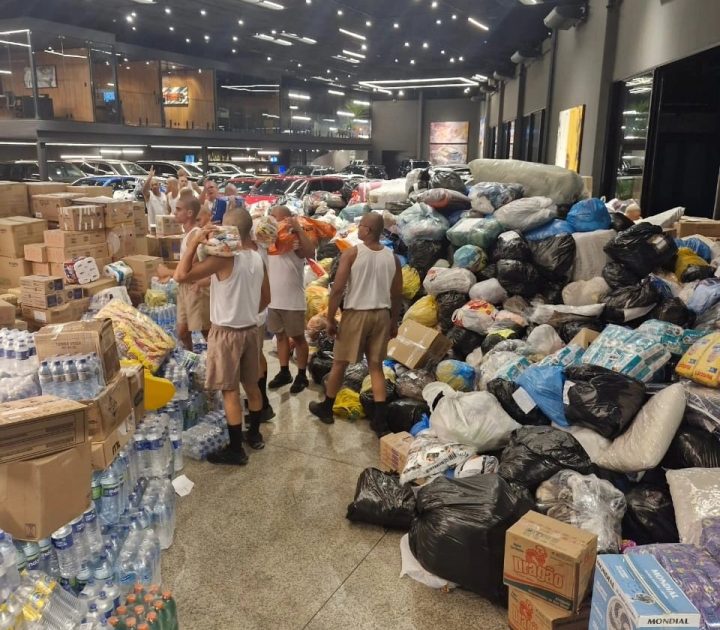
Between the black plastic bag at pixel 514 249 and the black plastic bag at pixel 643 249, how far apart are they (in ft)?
2.34

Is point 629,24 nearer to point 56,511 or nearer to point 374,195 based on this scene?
point 374,195

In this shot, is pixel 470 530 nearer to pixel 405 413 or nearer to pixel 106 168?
pixel 405 413

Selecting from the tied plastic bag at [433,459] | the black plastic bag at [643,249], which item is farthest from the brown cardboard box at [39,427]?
the black plastic bag at [643,249]

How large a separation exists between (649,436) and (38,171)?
18.4m

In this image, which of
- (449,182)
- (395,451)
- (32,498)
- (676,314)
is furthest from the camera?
(449,182)

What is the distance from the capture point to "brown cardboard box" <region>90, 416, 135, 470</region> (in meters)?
2.63

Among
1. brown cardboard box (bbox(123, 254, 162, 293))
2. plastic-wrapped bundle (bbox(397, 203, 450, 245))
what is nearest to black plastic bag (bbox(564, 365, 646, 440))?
plastic-wrapped bundle (bbox(397, 203, 450, 245))

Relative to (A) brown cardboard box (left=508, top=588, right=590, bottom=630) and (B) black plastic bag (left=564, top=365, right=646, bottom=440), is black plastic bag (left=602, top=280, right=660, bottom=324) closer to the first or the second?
(B) black plastic bag (left=564, top=365, right=646, bottom=440)

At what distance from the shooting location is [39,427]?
7.53 ft

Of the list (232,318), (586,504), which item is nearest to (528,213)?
(232,318)

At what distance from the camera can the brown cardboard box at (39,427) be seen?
7.29ft

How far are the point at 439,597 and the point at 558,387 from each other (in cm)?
139

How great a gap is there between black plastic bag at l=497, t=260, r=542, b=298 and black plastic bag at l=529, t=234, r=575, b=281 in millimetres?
97

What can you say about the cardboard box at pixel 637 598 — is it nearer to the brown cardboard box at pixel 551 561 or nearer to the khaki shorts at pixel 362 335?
the brown cardboard box at pixel 551 561
